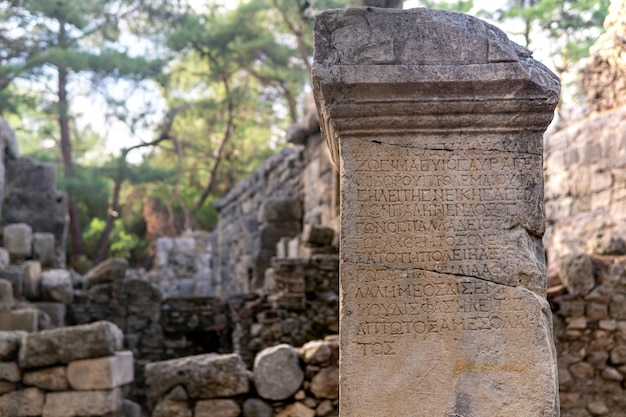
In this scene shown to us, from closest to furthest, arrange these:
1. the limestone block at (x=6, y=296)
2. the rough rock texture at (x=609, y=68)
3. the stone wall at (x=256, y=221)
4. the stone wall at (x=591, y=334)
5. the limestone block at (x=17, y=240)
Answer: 1. the stone wall at (x=591, y=334)
2. the rough rock texture at (x=609, y=68)
3. the limestone block at (x=6, y=296)
4. the limestone block at (x=17, y=240)
5. the stone wall at (x=256, y=221)

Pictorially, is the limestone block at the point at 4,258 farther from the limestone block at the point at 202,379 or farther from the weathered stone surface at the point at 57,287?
the limestone block at the point at 202,379

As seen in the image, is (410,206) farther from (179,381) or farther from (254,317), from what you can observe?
(254,317)

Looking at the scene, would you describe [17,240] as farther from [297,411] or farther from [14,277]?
[297,411]

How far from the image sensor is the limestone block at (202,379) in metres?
4.43

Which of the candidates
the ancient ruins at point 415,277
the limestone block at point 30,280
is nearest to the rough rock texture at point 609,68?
the ancient ruins at point 415,277

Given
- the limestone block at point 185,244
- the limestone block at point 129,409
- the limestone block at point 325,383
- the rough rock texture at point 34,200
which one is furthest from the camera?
the limestone block at point 185,244

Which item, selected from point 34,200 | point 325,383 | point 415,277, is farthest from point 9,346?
point 34,200

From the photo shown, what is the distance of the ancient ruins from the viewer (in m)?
2.64

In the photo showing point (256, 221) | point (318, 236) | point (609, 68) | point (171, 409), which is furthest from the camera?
point (256, 221)

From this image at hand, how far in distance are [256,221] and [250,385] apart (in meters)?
7.66

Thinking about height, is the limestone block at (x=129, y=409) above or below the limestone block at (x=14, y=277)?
below

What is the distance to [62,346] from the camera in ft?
15.3

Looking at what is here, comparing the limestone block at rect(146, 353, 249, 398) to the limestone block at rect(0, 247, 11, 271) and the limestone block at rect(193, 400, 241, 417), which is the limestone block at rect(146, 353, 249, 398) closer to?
the limestone block at rect(193, 400, 241, 417)

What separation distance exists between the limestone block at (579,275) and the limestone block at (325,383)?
6.77 feet
